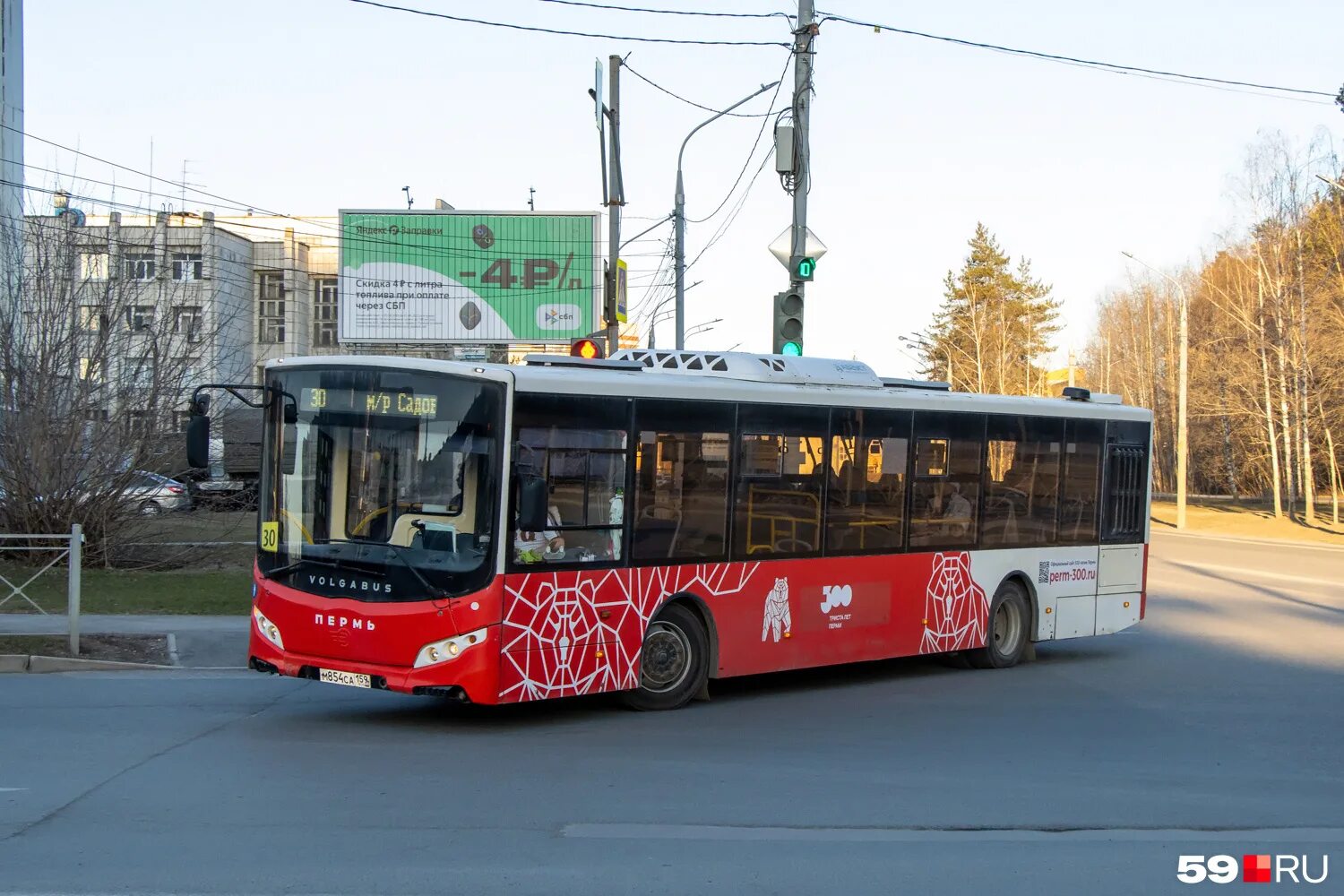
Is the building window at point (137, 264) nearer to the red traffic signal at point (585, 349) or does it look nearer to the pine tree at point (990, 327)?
the red traffic signal at point (585, 349)

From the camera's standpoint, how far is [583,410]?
10.5 m

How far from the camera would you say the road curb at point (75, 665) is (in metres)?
12.9

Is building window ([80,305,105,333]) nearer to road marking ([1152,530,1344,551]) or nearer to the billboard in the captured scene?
the billboard

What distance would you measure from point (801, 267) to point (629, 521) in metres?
8.13

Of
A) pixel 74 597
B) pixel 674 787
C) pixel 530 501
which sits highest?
pixel 530 501

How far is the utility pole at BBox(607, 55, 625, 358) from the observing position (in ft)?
71.9

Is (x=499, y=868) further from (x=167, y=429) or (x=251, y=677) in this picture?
(x=167, y=429)

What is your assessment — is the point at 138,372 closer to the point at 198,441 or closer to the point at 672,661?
the point at 198,441

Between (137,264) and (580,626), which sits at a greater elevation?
(137,264)

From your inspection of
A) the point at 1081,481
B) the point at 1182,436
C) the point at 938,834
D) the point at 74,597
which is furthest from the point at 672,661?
the point at 1182,436

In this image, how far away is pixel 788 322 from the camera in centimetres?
1773

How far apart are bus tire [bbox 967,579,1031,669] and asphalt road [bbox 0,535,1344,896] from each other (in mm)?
941

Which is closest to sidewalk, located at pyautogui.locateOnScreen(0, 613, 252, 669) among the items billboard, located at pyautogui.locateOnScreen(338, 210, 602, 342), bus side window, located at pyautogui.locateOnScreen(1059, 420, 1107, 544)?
bus side window, located at pyautogui.locateOnScreen(1059, 420, 1107, 544)

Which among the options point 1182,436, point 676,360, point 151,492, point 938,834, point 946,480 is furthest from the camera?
point 1182,436
